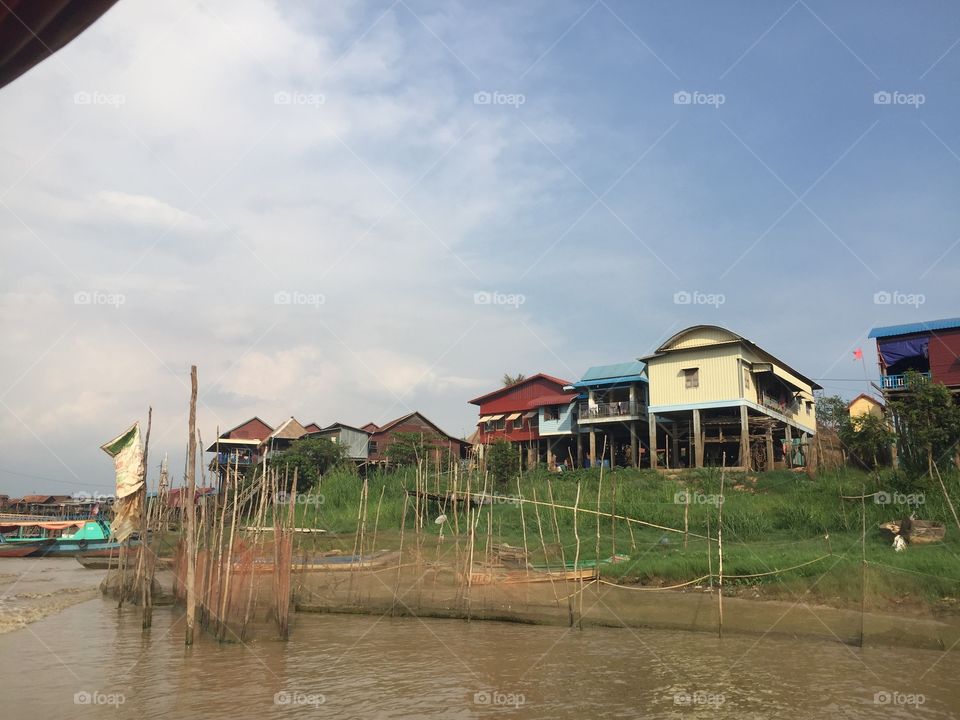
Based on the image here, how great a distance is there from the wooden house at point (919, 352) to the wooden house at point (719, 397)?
14.9 feet

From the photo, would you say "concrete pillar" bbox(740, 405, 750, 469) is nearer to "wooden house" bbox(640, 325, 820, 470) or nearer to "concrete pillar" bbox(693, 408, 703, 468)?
"wooden house" bbox(640, 325, 820, 470)

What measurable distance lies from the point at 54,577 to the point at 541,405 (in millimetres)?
20676

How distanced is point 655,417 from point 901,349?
9.18 meters

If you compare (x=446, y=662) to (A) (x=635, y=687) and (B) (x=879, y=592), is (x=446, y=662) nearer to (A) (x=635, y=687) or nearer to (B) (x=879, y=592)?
(A) (x=635, y=687)

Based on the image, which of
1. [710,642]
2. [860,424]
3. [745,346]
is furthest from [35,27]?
[745,346]

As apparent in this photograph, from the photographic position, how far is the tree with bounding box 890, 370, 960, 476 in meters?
17.3

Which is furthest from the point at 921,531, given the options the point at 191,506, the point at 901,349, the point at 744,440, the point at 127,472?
the point at 127,472

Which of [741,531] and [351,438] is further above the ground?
[351,438]

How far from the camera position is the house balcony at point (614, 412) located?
99.2 feet

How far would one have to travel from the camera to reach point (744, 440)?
26031mm

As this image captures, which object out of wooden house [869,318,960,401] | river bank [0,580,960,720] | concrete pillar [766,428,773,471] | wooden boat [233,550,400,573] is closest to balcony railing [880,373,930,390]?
wooden house [869,318,960,401]

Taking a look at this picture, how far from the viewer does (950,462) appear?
17453mm

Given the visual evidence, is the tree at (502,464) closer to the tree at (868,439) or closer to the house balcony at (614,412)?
the house balcony at (614,412)

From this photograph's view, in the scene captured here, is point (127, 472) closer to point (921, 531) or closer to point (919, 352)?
point (921, 531)
